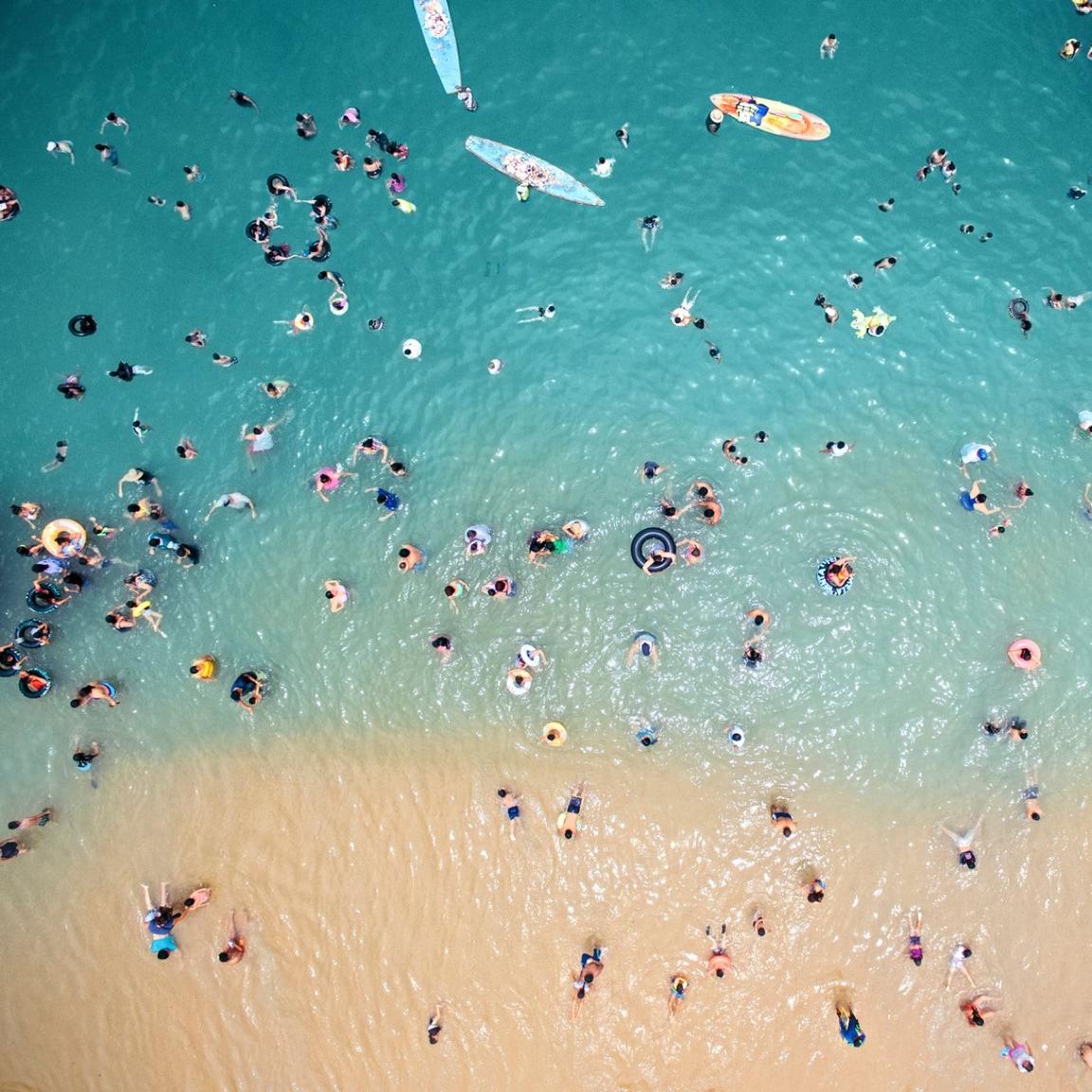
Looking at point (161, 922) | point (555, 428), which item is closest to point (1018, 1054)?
point (555, 428)

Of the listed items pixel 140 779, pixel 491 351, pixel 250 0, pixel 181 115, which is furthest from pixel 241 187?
pixel 140 779

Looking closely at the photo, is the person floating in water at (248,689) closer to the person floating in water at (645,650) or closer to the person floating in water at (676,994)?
the person floating in water at (645,650)

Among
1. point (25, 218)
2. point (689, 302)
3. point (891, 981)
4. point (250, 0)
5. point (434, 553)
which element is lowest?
point (891, 981)

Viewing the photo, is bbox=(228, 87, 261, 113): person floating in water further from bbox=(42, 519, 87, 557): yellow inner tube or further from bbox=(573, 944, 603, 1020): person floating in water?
bbox=(573, 944, 603, 1020): person floating in water

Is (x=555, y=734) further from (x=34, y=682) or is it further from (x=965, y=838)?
(x=34, y=682)

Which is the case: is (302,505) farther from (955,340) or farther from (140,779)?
(955,340)

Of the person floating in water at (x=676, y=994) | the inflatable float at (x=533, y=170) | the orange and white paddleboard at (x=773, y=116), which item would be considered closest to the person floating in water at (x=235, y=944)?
the person floating in water at (x=676, y=994)
